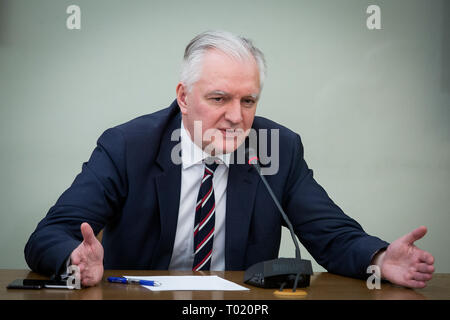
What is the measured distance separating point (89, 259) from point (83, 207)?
0.40m

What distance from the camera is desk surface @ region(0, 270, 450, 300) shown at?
1121 mm

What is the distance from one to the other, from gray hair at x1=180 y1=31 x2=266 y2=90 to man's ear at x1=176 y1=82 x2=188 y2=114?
0.03 metres

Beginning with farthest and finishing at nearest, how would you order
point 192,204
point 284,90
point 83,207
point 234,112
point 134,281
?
point 284,90 → point 192,204 → point 234,112 → point 83,207 → point 134,281

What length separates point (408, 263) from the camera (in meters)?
1.41

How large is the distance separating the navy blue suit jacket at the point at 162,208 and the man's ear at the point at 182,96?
77 millimetres

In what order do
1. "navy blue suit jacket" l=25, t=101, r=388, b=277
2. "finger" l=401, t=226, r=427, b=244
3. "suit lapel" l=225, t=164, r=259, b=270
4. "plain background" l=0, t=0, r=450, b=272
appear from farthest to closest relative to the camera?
1. "plain background" l=0, t=0, r=450, b=272
2. "suit lapel" l=225, t=164, r=259, b=270
3. "navy blue suit jacket" l=25, t=101, r=388, b=277
4. "finger" l=401, t=226, r=427, b=244

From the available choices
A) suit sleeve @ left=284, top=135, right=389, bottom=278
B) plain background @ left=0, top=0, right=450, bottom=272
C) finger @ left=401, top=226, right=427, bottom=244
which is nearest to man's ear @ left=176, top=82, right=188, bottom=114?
suit sleeve @ left=284, top=135, right=389, bottom=278

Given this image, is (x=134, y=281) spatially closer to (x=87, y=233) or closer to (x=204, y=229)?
(x=87, y=233)

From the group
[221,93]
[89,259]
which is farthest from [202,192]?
[89,259]

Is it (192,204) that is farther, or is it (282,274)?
(192,204)

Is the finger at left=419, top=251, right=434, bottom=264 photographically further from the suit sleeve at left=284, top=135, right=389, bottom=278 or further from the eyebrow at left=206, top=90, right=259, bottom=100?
the eyebrow at left=206, top=90, right=259, bottom=100

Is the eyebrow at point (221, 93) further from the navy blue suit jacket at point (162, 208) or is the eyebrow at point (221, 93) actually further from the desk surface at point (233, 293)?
the desk surface at point (233, 293)
